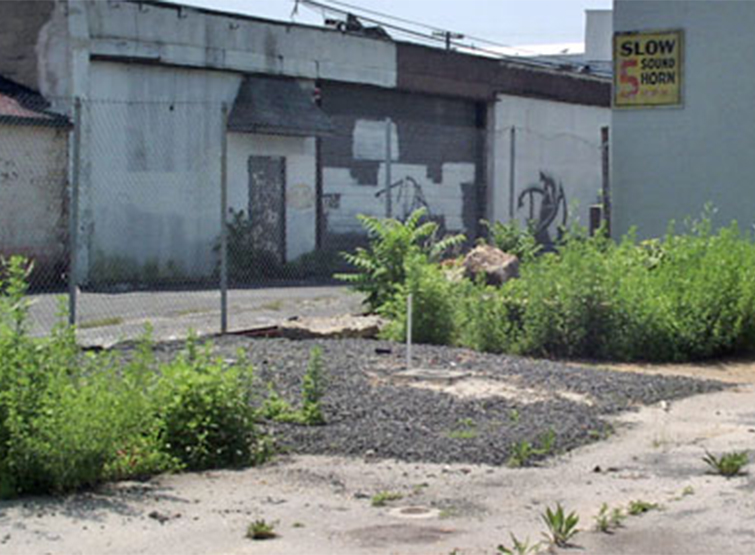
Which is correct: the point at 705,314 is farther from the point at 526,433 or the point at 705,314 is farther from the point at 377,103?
the point at 377,103

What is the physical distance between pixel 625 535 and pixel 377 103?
75.6ft

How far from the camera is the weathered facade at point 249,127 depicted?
75.2 ft

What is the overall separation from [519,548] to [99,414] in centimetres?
283

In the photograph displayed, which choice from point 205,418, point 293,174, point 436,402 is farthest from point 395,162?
point 205,418

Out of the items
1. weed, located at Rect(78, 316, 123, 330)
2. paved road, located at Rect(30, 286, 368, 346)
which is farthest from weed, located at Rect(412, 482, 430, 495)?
weed, located at Rect(78, 316, 123, 330)

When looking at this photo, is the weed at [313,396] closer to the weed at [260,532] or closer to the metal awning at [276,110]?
the weed at [260,532]

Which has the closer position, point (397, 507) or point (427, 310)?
point (397, 507)

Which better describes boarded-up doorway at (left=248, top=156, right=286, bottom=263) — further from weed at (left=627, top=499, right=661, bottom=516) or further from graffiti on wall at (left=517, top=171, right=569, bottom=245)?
weed at (left=627, top=499, right=661, bottom=516)

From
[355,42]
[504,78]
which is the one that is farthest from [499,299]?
[504,78]

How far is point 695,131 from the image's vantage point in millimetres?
25406

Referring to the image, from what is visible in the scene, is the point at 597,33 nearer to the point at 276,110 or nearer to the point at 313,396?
the point at 276,110

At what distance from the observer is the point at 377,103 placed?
29.2 metres

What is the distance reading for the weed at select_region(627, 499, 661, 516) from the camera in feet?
24.1

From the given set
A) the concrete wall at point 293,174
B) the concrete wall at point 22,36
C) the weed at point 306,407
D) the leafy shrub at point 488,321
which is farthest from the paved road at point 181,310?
the concrete wall at point 22,36
